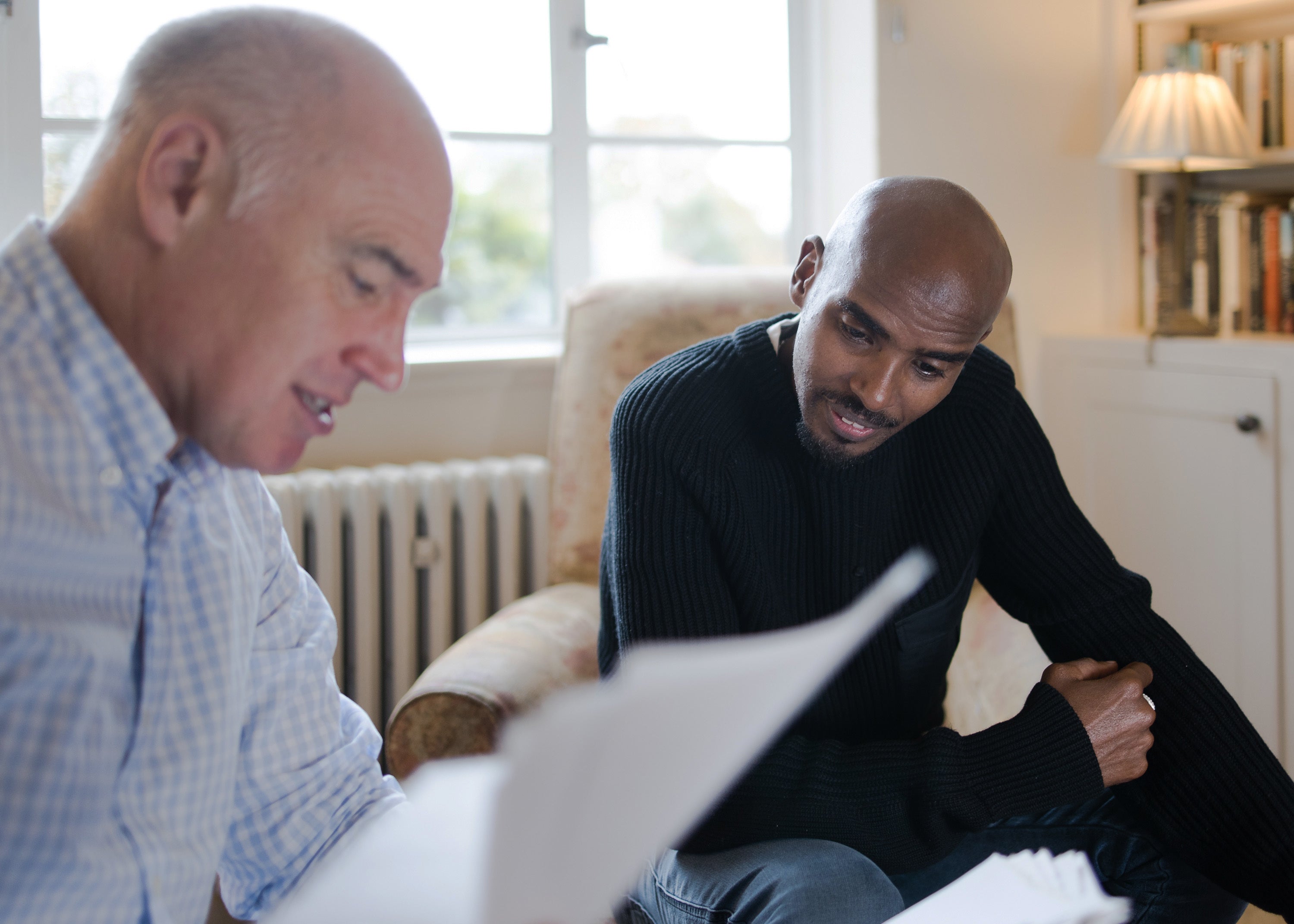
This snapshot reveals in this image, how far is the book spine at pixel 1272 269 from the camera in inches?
87.0

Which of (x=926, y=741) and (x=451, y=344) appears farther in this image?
(x=451, y=344)

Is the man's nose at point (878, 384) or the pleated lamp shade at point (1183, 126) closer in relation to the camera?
the man's nose at point (878, 384)

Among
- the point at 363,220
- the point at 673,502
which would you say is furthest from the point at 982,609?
the point at 363,220

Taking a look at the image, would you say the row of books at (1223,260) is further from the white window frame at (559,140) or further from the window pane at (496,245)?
the window pane at (496,245)

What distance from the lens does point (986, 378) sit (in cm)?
121

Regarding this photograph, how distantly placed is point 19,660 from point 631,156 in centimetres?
196

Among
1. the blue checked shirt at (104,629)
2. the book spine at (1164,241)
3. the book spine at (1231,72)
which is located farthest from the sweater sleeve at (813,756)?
the book spine at (1231,72)

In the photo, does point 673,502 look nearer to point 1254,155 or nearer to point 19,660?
point 19,660

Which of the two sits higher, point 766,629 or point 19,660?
point 19,660

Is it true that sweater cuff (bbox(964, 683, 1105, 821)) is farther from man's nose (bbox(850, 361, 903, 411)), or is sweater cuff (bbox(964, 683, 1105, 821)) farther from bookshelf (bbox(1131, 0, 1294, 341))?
bookshelf (bbox(1131, 0, 1294, 341))

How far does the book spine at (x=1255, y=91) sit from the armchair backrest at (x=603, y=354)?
120 cm

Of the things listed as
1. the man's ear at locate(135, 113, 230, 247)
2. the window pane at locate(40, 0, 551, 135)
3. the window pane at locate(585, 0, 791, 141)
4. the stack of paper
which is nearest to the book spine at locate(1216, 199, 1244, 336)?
the window pane at locate(585, 0, 791, 141)

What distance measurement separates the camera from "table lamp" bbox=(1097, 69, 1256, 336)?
209 centimetres

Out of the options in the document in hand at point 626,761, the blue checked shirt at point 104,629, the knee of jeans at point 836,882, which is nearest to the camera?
the document in hand at point 626,761
